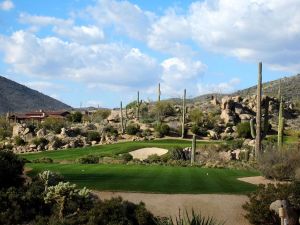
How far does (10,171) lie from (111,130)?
163 feet

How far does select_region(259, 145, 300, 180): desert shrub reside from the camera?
28469 millimetres

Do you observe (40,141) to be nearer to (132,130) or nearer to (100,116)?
(132,130)

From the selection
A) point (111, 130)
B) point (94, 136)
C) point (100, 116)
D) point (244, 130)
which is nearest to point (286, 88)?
point (100, 116)

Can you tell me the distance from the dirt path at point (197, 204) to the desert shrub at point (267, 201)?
50cm

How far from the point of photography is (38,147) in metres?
63.4

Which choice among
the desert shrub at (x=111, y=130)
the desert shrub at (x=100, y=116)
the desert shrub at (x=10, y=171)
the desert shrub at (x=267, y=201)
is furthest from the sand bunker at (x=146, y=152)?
the desert shrub at (x=100, y=116)

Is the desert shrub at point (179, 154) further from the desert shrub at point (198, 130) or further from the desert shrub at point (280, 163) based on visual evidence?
the desert shrub at point (198, 130)

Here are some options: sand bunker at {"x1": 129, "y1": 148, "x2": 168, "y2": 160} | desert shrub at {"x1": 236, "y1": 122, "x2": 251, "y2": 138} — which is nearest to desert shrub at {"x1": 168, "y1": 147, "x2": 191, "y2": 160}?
sand bunker at {"x1": 129, "y1": 148, "x2": 168, "y2": 160}

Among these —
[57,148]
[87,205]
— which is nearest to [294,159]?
[87,205]

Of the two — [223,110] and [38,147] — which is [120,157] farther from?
[223,110]

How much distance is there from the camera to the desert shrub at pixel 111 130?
2781 inches

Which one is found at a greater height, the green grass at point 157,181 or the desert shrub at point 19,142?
the desert shrub at point 19,142

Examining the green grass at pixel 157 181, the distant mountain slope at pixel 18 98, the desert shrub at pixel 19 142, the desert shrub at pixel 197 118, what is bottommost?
the green grass at pixel 157 181

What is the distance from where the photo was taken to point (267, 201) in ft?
67.1
